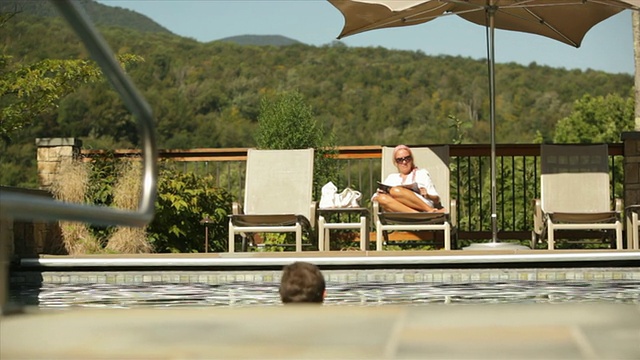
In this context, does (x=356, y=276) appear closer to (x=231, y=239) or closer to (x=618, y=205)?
(x=231, y=239)

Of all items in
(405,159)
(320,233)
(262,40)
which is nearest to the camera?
(320,233)

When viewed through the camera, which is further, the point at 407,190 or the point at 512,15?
the point at 512,15

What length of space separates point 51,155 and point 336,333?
7.22 meters

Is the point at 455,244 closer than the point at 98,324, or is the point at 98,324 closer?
the point at 98,324

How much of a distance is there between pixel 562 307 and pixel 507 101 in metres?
43.3

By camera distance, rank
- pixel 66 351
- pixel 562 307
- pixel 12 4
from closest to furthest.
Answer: pixel 66 351, pixel 562 307, pixel 12 4

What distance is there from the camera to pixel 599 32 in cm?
5069

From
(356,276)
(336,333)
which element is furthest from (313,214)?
(336,333)

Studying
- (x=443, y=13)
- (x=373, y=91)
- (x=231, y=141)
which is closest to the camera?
(x=443, y=13)

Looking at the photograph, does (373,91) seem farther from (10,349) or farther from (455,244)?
(10,349)

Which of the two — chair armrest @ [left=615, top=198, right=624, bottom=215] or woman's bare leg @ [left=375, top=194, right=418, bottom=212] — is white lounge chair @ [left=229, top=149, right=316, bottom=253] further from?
chair armrest @ [left=615, top=198, right=624, bottom=215]

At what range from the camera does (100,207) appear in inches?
65.8

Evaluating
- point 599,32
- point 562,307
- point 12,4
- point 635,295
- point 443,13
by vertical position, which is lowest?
point 635,295

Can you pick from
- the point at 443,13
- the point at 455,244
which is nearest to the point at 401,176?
the point at 455,244
